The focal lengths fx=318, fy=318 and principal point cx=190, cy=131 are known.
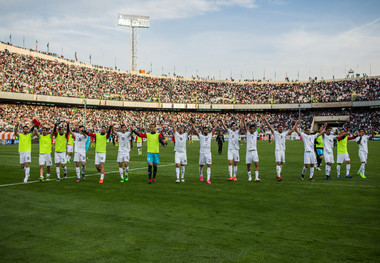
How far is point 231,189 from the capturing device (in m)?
11.4

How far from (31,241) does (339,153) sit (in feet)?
43.6

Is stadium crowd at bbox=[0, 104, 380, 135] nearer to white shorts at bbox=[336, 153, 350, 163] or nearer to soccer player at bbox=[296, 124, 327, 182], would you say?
white shorts at bbox=[336, 153, 350, 163]

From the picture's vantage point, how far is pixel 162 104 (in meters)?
74.1

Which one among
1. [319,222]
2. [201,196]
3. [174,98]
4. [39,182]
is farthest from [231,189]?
[174,98]

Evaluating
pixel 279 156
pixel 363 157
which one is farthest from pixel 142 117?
pixel 363 157

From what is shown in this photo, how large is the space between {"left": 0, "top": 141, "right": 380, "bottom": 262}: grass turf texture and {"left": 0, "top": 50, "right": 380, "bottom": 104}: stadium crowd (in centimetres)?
5209

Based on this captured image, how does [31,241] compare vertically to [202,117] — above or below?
below

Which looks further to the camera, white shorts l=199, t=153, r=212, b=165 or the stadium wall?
the stadium wall

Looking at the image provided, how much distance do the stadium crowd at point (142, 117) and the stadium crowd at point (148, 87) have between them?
342 centimetres

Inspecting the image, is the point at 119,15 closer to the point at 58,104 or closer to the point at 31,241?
the point at 58,104

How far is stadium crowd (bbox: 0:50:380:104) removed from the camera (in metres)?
57.7

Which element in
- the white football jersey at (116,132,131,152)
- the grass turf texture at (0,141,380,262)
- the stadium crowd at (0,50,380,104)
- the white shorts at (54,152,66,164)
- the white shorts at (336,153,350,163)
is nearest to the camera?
the grass turf texture at (0,141,380,262)

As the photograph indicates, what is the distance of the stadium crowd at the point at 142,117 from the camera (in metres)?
55.0

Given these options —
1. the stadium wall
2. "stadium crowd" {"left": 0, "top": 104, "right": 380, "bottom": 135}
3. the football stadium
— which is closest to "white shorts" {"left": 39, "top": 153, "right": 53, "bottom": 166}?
the football stadium
